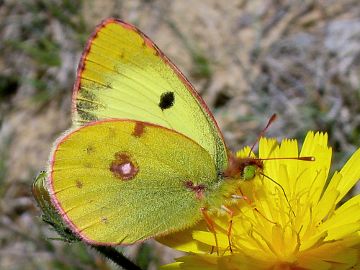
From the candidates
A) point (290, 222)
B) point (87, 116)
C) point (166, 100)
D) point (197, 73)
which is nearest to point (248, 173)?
point (290, 222)

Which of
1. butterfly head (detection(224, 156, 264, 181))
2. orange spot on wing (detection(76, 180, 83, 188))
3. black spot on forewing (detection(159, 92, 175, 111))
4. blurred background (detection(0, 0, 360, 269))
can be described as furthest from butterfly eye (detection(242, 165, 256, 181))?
blurred background (detection(0, 0, 360, 269))

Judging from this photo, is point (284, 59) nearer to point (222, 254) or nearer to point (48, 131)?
point (48, 131)

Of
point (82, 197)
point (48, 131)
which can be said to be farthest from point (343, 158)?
point (48, 131)

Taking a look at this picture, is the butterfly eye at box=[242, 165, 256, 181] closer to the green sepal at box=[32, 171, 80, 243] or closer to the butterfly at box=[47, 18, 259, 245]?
the butterfly at box=[47, 18, 259, 245]

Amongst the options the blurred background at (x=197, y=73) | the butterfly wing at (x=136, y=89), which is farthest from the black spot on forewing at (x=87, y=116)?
the blurred background at (x=197, y=73)

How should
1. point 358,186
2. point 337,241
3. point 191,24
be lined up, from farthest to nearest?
point 191,24
point 358,186
point 337,241

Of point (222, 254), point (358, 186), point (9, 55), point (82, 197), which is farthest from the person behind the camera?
point (9, 55)
